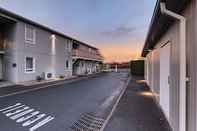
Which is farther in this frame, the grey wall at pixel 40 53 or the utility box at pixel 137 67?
the utility box at pixel 137 67

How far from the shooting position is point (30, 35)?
1798 cm

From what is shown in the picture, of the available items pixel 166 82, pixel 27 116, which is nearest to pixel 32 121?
pixel 27 116

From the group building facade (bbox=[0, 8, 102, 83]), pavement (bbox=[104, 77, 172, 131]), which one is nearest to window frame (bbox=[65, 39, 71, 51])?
building facade (bbox=[0, 8, 102, 83])

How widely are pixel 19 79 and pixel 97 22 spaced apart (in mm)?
12458

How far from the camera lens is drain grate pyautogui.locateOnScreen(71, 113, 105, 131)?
5.05 meters

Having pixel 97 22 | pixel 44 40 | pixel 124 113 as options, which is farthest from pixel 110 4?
pixel 124 113

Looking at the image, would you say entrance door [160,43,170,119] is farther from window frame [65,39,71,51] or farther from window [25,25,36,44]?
window frame [65,39,71,51]

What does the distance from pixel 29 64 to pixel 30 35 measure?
9.20 ft

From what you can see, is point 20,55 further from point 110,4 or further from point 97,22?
point 97,22

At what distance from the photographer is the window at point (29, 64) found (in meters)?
17.4

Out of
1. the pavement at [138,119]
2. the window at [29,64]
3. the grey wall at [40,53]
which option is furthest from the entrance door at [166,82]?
the window at [29,64]

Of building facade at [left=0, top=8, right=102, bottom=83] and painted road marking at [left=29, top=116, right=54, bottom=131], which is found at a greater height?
building facade at [left=0, top=8, right=102, bottom=83]

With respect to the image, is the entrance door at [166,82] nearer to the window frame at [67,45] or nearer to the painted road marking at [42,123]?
the painted road marking at [42,123]

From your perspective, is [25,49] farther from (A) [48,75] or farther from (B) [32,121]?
(B) [32,121]
